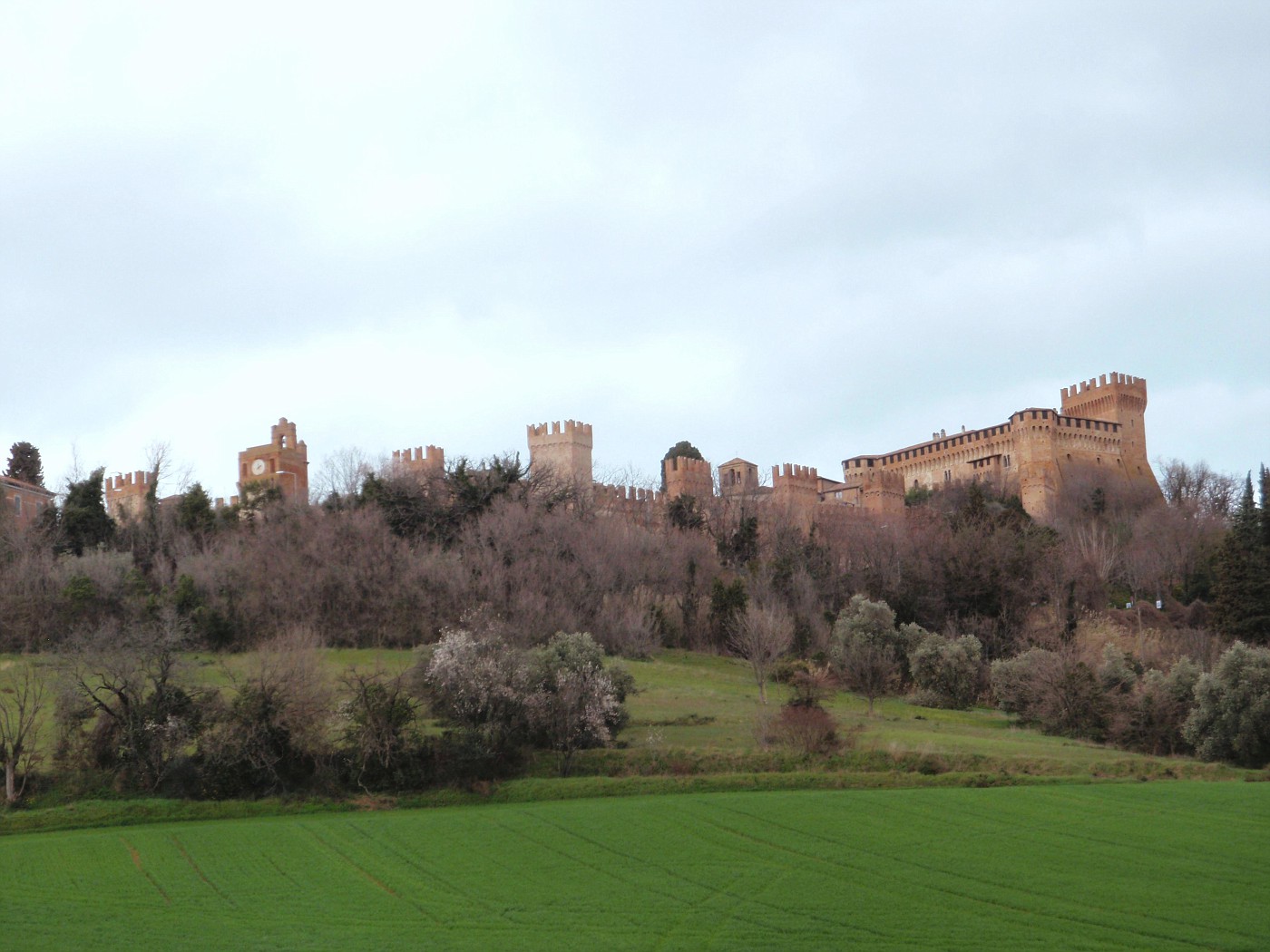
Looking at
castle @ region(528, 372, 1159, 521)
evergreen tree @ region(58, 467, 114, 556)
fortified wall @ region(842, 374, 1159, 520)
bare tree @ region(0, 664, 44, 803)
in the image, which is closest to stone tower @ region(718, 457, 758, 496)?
castle @ region(528, 372, 1159, 521)

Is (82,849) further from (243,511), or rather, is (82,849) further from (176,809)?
(243,511)

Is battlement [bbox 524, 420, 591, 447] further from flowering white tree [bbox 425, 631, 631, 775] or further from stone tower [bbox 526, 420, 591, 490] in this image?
flowering white tree [bbox 425, 631, 631, 775]

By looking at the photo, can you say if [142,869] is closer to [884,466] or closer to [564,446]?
[564,446]

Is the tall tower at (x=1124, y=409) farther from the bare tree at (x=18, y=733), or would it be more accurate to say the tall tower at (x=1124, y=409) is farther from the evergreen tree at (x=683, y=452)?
the bare tree at (x=18, y=733)

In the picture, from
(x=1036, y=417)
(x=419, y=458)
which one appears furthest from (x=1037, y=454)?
(x=419, y=458)

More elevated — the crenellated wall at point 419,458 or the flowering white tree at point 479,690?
the crenellated wall at point 419,458

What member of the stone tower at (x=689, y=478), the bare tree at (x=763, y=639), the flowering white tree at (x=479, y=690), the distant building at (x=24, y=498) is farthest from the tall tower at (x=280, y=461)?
the flowering white tree at (x=479, y=690)

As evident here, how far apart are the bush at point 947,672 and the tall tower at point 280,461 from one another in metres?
39.4

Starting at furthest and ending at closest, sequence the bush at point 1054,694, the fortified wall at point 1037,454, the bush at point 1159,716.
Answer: the fortified wall at point 1037,454 < the bush at point 1054,694 < the bush at point 1159,716

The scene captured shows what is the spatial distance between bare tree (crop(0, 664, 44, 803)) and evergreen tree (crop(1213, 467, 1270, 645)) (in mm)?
39048

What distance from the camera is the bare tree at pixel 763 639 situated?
4353 centimetres

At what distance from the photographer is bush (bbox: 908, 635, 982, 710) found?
44906mm

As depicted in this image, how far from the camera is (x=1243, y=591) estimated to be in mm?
49062

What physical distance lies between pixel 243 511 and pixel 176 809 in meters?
33.3
